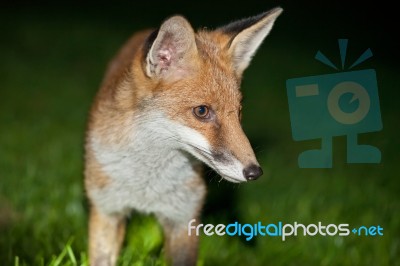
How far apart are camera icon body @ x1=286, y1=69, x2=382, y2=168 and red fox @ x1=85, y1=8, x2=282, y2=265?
4.68 ft

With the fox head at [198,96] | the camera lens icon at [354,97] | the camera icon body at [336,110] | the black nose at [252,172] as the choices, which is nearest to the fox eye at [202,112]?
the fox head at [198,96]

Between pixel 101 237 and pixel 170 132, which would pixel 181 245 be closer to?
pixel 101 237

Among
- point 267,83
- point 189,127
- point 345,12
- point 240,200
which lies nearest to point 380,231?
point 240,200

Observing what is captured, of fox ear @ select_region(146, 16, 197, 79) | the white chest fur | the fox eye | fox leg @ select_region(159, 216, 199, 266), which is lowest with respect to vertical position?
Result: fox leg @ select_region(159, 216, 199, 266)

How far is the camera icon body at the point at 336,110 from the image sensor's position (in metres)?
5.61

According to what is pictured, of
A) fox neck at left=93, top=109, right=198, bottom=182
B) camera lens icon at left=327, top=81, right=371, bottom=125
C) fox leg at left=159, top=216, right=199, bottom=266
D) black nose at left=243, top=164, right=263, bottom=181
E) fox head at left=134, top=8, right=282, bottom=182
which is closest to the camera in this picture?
black nose at left=243, top=164, right=263, bottom=181

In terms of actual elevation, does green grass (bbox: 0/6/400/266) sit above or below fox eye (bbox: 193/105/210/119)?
below

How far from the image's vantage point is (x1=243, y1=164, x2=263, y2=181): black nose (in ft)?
11.6

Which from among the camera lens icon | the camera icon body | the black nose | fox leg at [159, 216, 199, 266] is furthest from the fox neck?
the camera lens icon

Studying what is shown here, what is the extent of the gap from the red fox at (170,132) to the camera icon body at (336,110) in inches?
56.1

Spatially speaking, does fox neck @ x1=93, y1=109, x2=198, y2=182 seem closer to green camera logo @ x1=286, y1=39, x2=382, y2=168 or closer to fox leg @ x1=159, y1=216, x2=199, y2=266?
fox leg @ x1=159, y1=216, x2=199, y2=266

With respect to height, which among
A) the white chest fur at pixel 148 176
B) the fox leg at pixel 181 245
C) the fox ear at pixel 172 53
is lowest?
the fox leg at pixel 181 245

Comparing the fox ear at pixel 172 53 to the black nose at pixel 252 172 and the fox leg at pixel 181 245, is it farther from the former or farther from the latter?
the fox leg at pixel 181 245

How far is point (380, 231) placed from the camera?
18.5 feet
